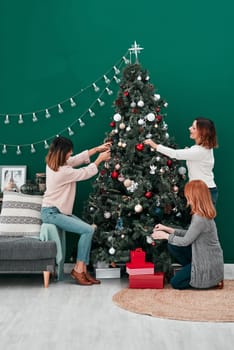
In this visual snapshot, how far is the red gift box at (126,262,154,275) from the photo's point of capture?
5785 millimetres

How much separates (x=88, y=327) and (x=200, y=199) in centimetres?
175

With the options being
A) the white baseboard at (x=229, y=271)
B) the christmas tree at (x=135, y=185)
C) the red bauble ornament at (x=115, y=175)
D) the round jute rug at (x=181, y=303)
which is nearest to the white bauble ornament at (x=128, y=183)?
the christmas tree at (x=135, y=185)

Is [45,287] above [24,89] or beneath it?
beneath

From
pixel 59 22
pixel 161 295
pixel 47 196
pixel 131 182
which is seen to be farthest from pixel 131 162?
pixel 59 22

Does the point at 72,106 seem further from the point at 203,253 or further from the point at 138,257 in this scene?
the point at 203,253

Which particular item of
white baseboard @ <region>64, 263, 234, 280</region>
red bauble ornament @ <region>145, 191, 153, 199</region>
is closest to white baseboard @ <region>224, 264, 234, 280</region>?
white baseboard @ <region>64, 263, 234, 280</region>

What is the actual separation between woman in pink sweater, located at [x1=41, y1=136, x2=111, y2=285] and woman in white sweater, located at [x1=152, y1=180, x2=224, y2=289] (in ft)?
2.71

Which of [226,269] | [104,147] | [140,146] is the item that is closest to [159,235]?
[140,146]

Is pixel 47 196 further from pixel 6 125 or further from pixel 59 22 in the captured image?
pixel 59 22

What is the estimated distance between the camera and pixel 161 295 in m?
5.37

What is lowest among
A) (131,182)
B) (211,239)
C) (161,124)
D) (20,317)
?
(20,317)

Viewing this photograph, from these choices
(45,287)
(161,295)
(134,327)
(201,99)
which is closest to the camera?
(134,327)

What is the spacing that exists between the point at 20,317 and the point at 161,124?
2401 mm

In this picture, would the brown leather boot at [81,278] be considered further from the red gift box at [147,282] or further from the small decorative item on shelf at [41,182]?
the small decorative item on shelf at [41,182]
